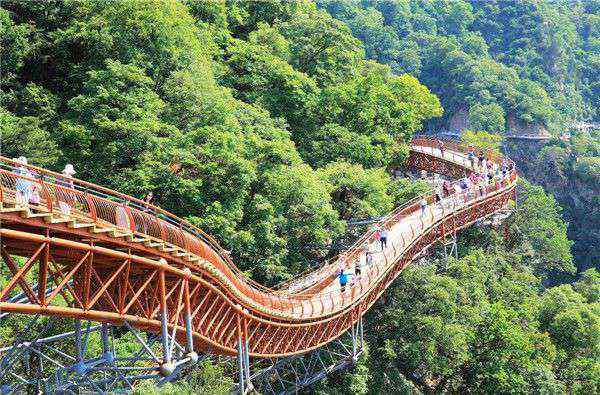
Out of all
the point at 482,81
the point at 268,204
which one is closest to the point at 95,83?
the point at 268,204

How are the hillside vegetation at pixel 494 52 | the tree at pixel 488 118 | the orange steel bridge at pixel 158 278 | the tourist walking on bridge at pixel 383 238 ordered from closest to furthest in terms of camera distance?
the orange steel bridge at pixel 158 278 → the tourist walking on bridge at pixel 383 238 → the tree at pixel 488 118 → the hillside vegetation at pixel 494 52

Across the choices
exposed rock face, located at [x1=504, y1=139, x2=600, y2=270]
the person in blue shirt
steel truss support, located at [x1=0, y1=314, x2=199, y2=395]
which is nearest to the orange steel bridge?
the person in blue shirt

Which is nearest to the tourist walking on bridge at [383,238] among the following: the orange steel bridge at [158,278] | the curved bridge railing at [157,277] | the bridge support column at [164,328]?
the curved bridge railing at [157,277]

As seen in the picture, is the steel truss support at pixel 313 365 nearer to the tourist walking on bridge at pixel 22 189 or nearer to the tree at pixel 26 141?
the tree at pixel 26 141

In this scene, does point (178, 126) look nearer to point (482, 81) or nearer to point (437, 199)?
point (437, 199)

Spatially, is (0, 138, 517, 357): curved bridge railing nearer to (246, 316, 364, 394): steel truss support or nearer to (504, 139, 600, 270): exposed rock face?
(246, 316, 364, 394): steel truss support

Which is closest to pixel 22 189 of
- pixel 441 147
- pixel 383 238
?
pixel 383 238
